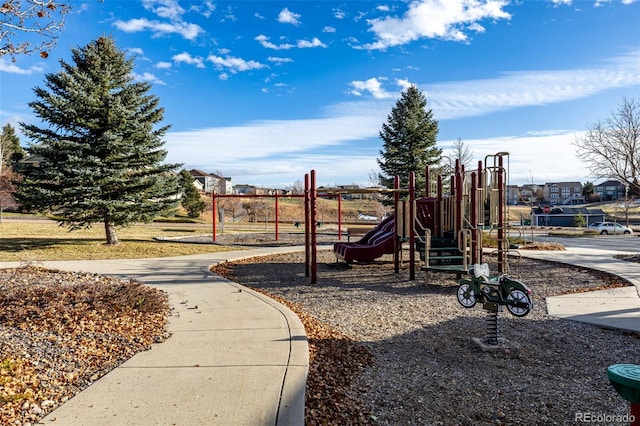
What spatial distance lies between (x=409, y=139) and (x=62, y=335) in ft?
79.0

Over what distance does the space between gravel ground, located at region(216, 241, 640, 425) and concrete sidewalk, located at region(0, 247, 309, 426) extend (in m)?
0.29

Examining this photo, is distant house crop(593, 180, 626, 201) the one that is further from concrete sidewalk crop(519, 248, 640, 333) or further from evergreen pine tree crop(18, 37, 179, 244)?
evergreen pine tree crop(18, 37, 179, 244)

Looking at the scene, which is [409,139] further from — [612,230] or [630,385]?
[630,385]

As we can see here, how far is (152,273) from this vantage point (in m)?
10.1

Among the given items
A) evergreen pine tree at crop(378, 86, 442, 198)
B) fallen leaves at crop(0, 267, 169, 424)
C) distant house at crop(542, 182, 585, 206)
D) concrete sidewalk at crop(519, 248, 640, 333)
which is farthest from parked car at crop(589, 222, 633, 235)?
distant house at crop(542, 182, 585, 206)

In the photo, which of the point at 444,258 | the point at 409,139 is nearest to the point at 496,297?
the point at 444,258

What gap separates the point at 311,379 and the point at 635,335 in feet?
15.6

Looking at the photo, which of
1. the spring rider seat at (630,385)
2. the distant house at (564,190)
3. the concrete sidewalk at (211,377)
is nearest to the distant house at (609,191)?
the distant house at (564,190)

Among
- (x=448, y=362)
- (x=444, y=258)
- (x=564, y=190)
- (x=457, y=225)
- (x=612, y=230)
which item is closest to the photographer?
(x=448, y=362)

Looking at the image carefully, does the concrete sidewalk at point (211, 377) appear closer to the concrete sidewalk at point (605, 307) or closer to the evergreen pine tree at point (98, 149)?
the concrete sidewalk at point (605, 307)

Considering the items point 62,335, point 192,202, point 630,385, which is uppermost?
point 192,202

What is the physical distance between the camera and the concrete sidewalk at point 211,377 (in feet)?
10.1

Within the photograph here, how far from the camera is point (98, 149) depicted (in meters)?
14.1

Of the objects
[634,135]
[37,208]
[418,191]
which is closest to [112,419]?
[37,208]
